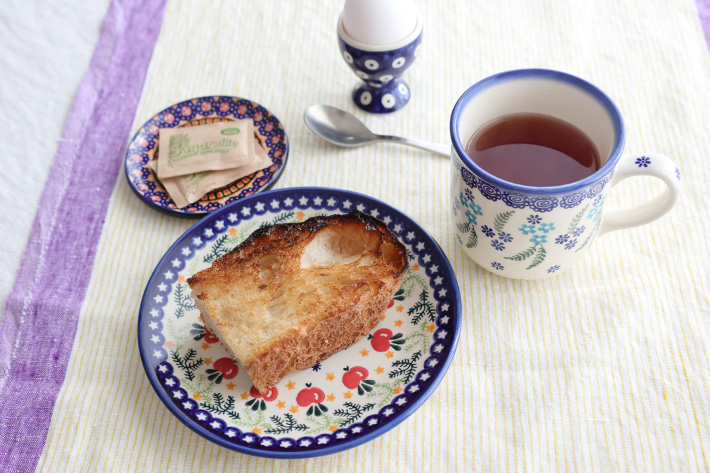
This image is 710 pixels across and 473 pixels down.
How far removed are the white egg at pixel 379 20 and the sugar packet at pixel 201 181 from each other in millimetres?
306

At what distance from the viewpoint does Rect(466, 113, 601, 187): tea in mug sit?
0.95 metres

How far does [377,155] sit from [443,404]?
0.54 meters

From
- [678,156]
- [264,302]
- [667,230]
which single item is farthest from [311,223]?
[678,156]

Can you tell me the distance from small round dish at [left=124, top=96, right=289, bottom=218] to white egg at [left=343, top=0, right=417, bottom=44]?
0.25 m

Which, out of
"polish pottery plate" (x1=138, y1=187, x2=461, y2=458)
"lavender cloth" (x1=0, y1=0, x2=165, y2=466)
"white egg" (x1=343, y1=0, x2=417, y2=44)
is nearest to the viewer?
"polish pottery plate" (x1=138, y1=187, x2=461, y2=458)

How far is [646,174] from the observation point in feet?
2.93

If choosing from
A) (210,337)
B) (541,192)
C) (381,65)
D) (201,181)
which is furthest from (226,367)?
(381,65)

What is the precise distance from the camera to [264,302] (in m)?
0.93

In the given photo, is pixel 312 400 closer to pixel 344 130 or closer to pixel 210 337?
pixel 210 337

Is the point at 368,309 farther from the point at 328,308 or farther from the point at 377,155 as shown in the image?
the point at 377,155

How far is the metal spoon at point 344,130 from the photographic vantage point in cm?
125

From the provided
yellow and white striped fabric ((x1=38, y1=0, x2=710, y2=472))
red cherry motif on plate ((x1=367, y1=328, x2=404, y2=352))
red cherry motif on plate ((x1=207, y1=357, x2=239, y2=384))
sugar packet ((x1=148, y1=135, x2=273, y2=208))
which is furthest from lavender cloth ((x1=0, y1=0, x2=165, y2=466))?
red cherry motif on plate ((x1=367, y1=328, x2=404, y2=352))

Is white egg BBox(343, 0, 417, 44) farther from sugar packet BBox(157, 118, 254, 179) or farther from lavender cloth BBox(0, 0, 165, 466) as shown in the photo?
lavender cloth BBox(0, 0, 165, 466)

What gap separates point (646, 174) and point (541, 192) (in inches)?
7.1
